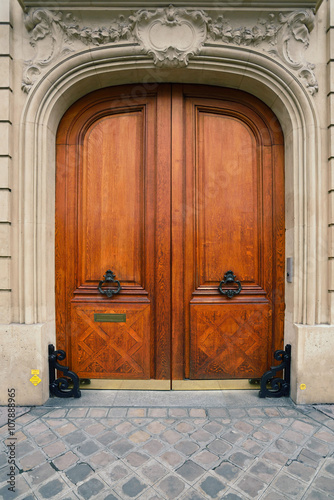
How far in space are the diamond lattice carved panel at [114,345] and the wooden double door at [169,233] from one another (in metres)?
0.01

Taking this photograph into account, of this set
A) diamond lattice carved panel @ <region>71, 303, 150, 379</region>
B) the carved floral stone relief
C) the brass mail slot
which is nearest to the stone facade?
the carved floral stone relief

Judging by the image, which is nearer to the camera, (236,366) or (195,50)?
(195,50)

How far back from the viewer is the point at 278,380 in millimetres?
2994

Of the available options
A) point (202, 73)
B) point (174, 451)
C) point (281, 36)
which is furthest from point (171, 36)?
point (174, 451)

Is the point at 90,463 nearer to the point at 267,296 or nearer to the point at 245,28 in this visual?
the point at 267,296

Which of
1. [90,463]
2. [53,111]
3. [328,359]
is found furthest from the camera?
[53,111]

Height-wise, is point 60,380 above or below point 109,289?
below

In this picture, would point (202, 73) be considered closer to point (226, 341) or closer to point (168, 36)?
point (168, 36)

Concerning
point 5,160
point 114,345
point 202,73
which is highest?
point 202,73

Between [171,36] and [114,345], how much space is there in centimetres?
358

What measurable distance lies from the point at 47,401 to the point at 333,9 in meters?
5.29

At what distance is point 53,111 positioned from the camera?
3109mm

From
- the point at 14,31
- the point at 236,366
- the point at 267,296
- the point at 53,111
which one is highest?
the point at 14,31

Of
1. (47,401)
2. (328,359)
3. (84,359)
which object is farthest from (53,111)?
(328,359)
